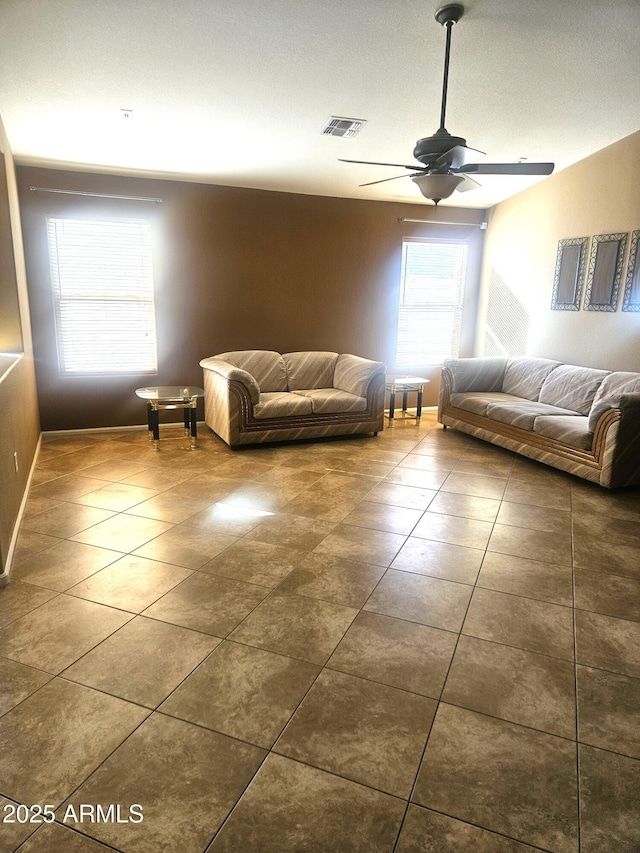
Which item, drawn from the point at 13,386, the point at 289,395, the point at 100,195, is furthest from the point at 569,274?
the point at 13,386

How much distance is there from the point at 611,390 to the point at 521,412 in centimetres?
73

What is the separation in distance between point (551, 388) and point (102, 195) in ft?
15.7

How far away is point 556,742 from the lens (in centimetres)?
160

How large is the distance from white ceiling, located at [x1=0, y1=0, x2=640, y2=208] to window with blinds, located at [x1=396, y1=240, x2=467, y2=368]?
175 centimetres

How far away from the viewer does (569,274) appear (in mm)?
5094

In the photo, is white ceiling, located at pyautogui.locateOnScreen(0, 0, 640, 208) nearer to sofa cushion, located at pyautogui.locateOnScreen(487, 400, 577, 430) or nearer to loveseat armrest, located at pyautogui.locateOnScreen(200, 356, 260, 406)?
loveseat armrest, located at pyautogui.locateOnScreen(200, 356, 260, 406)

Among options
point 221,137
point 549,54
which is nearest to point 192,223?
point 221,137

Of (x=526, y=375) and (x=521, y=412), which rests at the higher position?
(x=526, y=375)

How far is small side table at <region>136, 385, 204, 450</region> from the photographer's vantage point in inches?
190

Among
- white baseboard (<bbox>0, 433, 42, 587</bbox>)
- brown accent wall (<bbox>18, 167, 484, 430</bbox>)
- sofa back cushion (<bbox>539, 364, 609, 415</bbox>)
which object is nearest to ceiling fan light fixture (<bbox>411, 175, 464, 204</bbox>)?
sofa back cushion (<bbox>539, 364, 609, 415</bbox>)

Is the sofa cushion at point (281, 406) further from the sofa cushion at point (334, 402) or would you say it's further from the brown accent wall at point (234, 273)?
the brown accent wall at point (234, 273)

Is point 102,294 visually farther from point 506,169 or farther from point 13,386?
point 506,169

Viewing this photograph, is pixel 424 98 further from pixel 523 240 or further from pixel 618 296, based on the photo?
pixel 523 240

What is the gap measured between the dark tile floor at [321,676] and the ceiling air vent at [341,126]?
9.25ft
